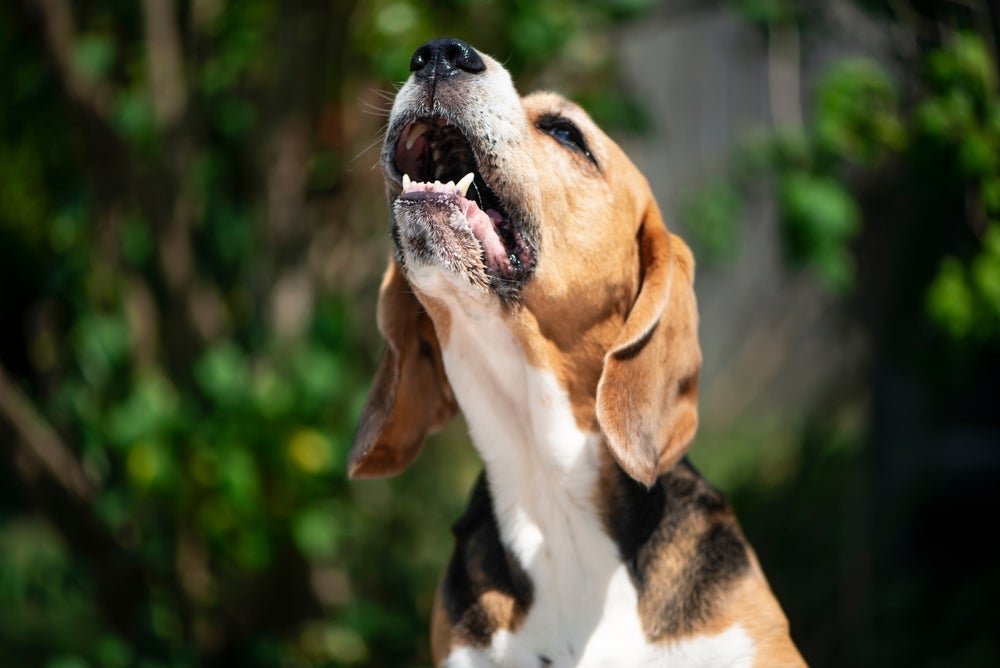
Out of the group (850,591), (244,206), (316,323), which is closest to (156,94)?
(244,206)

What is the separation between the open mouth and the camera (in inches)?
102

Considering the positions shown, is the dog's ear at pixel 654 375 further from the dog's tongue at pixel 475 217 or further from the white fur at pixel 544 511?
the dog's tongue at pixel 475 217

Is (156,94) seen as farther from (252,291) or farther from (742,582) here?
(742,582)

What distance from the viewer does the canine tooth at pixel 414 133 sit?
8.98ft

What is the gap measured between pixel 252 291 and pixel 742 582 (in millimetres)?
2543

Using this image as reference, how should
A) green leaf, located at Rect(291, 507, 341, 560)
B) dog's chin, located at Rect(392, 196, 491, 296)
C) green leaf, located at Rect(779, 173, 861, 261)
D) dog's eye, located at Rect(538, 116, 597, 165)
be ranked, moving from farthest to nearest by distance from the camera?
green leaf, located at Rect(291, 507, 341, 560) → green leaf, located at Rect(779, 173, 861, 261) → dog's eye, located at Rect(538, 116, 597, 165) → dog's chin, located at Rect(392, 196, 491, 296)

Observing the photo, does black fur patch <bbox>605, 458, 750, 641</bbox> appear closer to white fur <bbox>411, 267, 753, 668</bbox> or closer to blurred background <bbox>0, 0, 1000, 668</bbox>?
white fur <bbox>411, 267, 753, 668</bbox>

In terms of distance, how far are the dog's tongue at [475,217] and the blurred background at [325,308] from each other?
1.36 metres

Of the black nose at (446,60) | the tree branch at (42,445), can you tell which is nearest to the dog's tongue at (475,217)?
→ the black nose at (446,60)

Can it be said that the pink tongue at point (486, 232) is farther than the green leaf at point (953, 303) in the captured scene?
No

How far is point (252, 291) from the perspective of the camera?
15.1 feet

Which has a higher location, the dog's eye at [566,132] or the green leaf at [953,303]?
the dog's eye at [566,132]

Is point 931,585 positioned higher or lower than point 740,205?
lower

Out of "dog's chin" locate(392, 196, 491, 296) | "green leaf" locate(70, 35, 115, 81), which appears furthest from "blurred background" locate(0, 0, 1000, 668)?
"dog's chin" locate(392, 196, 491, 296)
